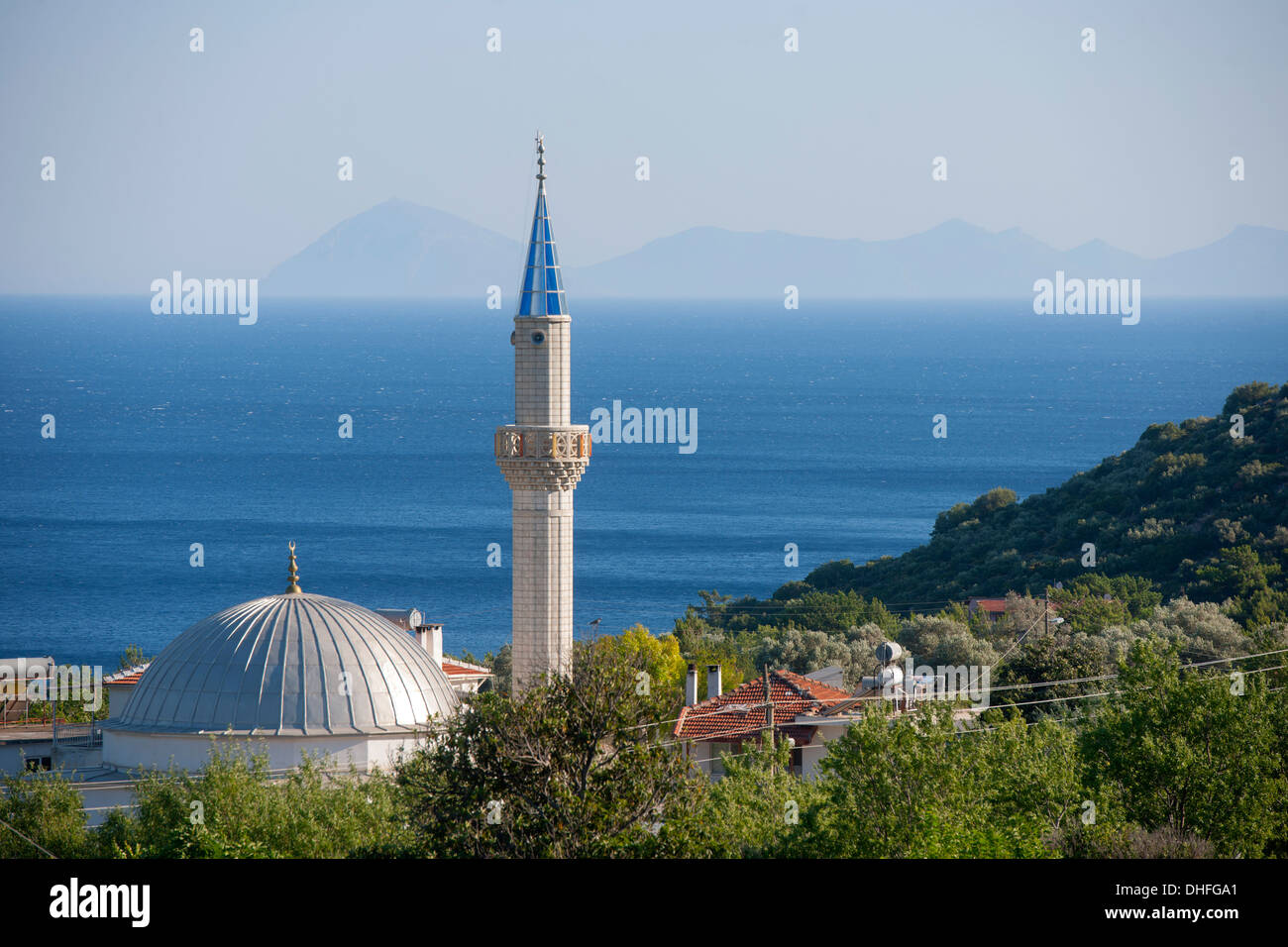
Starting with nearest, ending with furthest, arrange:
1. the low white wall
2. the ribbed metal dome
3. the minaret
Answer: the low white wall → the ribbed metal dome → the minaret

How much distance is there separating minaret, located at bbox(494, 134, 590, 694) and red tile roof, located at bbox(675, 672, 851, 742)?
142 inches

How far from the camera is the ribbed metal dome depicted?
30.9m

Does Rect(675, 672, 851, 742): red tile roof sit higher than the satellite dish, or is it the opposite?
the satellite dish

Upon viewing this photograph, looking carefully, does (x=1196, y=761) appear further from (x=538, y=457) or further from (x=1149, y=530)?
(x=1149, y=530)

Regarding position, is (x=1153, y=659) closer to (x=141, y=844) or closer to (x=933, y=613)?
(x=141, y=844)

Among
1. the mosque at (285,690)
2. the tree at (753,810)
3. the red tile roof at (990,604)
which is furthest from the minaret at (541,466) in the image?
the red tile roof at (990,604)

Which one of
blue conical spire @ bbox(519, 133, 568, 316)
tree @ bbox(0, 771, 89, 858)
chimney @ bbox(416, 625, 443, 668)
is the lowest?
tree @ bbox(0, 771, 89, 858)

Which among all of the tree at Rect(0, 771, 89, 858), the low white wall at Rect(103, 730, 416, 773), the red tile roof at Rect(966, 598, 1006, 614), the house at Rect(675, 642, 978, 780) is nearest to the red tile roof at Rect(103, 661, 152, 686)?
the low white wall at Rect(103, 730, 416, 773)

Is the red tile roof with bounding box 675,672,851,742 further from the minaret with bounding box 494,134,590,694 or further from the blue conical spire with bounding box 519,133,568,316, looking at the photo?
the blue conical spire with bounding box 519,133,568,316

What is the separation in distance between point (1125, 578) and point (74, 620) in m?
69.7

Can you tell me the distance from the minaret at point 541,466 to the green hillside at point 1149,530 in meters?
32.2

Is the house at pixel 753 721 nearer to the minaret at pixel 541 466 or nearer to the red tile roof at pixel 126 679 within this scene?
the minaret at pixel 541 466

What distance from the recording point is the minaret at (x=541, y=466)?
3766 centimetres
